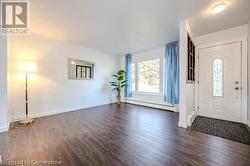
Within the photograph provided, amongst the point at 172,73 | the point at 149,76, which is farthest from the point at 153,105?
the point at 172,73

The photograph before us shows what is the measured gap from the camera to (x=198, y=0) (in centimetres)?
206

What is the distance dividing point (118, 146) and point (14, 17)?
326 centimetres

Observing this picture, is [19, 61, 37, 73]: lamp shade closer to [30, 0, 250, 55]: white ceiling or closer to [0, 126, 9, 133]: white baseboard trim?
→ [30, 0, 250, 55]: white ceiling

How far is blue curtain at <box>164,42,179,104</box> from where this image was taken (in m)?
4.06

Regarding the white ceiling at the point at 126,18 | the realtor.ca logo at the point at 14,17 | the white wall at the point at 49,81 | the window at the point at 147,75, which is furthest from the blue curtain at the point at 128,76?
the realtor.ca logo at the point at 14,17

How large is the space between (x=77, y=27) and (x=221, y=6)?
3.08 m

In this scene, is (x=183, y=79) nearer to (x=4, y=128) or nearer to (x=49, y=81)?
(x=49, y=81)

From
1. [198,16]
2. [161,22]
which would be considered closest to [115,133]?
[161,22]

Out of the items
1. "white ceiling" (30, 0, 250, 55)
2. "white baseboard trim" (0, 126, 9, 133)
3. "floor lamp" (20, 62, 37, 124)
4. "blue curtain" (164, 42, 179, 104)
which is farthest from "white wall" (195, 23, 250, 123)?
"white baseboard trim" (0, 126, 9, 133)

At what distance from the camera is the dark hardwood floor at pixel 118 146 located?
1.58 m

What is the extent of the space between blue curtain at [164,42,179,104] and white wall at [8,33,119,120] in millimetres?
2723

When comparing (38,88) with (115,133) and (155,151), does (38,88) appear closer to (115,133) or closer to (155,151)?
(115,133)

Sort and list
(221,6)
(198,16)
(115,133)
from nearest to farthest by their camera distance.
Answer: (221,6) → (115,133) → (198,16)

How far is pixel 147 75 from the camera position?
203 inches
